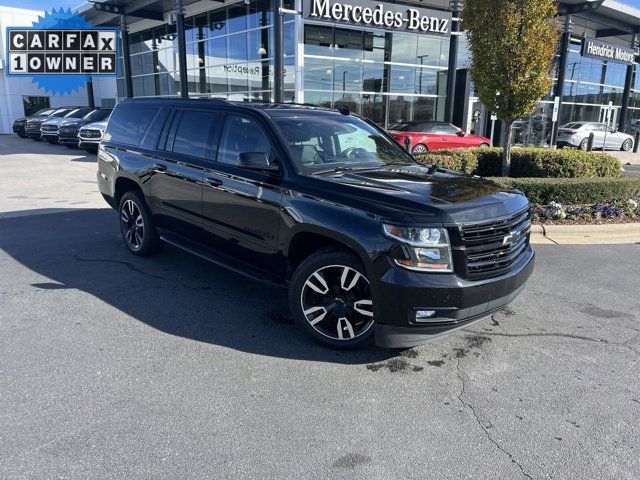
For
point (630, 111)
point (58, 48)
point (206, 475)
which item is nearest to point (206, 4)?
point (58, 48)

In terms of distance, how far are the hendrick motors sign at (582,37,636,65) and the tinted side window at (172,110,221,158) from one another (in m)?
24.8

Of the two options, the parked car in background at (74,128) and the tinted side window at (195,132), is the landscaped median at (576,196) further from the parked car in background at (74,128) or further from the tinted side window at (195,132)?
the parked car in background at (74,128)

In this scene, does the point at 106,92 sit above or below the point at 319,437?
above

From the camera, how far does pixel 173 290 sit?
207 inches

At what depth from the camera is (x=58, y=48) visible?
89.0 feet

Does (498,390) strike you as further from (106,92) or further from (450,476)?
(106,92)

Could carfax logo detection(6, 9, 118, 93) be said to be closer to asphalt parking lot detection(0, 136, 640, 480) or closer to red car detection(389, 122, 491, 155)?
red car detection(389, 122, 491, 155)

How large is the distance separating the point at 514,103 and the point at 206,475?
985 cm

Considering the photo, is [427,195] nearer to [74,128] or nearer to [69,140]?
[74,128]

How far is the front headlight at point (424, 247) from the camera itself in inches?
136

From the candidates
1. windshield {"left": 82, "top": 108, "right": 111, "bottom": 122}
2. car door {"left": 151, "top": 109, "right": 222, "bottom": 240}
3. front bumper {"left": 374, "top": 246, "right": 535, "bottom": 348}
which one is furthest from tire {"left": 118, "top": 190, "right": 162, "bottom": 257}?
windshield {"left": 82, "top": 108, "right": 111, "bottom": 122}

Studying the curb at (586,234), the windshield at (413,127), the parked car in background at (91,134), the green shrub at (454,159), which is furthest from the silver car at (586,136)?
Result: the parked car in background at (91,134)

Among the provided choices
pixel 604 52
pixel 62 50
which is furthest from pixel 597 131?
pixel 62 50

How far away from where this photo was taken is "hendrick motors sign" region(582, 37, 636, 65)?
80.3 ft
